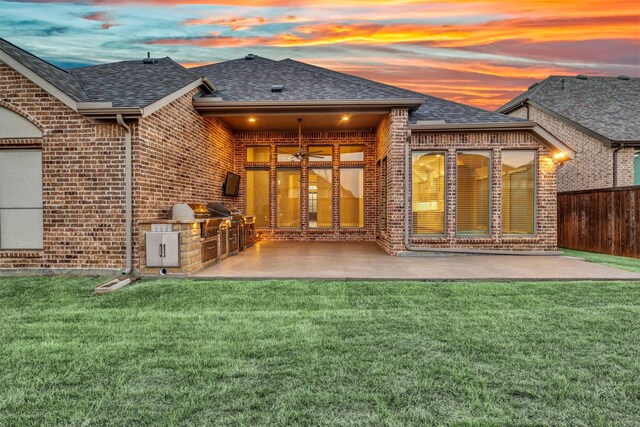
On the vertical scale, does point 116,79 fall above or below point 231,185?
above

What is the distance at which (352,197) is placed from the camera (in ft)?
41.3

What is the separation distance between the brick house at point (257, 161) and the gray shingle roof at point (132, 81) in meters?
0.05

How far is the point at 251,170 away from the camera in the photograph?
12.7 m

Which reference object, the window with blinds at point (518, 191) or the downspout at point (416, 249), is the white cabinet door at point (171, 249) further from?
the window with blinds at point (518, 191)

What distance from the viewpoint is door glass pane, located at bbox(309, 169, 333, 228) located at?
12.6 meters

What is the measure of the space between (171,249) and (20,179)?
3.32 metres

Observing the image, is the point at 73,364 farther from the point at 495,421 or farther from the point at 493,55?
the point at 493,55

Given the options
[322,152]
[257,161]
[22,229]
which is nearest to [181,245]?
[22,229]

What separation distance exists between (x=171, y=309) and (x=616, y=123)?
55.1 feet

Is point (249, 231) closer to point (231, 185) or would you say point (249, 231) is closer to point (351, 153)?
point (231, 185)

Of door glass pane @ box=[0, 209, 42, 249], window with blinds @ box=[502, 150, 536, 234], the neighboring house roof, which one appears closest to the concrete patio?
window with blinds @ box=[502, 150, 536, 234]

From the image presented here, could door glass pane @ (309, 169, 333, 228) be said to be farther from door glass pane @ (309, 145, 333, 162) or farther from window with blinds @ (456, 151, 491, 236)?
window with blinds @ (456, 151, 491, 236)

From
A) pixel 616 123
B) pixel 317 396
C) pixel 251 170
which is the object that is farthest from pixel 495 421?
pixel 616 123

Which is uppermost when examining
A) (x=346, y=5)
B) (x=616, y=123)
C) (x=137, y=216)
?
(x=346, y=5)
